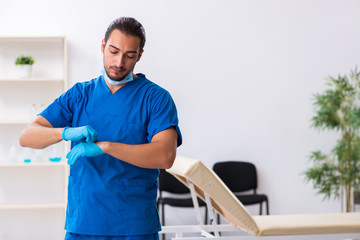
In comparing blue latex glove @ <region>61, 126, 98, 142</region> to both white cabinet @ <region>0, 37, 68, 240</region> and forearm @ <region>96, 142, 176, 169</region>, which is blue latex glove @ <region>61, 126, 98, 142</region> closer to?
forearm @ <region>96, 142, 176, 169</region>

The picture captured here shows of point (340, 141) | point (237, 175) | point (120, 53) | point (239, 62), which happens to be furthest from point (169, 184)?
point (120, 53)

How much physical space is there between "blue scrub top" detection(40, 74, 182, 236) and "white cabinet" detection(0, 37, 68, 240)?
296 cm

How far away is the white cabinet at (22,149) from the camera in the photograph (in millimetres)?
4320

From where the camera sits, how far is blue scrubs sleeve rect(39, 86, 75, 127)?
1479 mm

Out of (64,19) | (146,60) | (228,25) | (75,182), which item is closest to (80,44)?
(64,19)

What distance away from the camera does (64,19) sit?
4.36m

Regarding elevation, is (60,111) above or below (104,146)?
above

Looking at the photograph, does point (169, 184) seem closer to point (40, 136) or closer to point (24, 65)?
point (24, 65)

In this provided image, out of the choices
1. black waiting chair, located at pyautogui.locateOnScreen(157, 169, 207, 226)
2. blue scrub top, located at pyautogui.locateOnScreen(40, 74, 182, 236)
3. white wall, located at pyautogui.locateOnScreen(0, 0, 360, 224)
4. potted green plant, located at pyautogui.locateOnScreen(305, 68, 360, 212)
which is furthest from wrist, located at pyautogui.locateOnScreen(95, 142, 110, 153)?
potted green plant, located at pyautogui.locateOnScreen(305, 68, 360, 212)

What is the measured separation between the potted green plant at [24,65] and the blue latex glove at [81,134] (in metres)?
2.97

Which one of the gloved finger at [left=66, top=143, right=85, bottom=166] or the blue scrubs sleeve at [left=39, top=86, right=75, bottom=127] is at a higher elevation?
the blue scrubs sleeve at [left=39, top=86, right=75, bottom=127]

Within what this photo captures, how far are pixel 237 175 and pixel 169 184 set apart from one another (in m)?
0.61

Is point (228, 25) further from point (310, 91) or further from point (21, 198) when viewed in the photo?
point (21, 198)

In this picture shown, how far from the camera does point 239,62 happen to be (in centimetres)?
456
